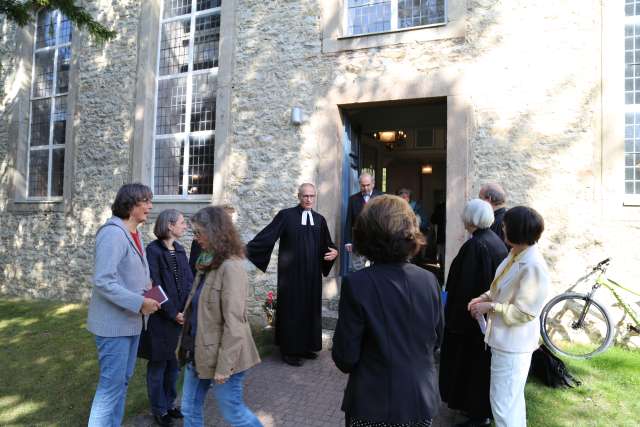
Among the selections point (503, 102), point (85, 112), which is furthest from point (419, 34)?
point (85, 112)

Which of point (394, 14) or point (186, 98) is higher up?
point (394, 14)

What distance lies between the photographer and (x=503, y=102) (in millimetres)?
5613

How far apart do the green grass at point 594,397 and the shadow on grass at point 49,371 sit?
335 cm

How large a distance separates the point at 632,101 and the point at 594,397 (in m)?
3.56

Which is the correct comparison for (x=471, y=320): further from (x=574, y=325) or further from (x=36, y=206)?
(x=36, y=206)

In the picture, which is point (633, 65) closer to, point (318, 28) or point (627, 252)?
point (627, 252)

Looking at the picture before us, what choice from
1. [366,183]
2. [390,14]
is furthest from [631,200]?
[390,14]

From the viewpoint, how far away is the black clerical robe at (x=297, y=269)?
5.01 metres

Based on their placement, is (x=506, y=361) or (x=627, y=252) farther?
(x=627, y=252)

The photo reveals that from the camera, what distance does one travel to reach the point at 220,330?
2.49 metres

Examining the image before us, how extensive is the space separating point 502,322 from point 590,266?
3243 mm

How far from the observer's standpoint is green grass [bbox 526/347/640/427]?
346 cm

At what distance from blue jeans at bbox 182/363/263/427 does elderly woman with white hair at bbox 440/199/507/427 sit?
1588 mm


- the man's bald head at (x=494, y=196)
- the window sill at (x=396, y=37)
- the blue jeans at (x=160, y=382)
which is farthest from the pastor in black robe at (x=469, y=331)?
the window sill at (x=396, y=37)
